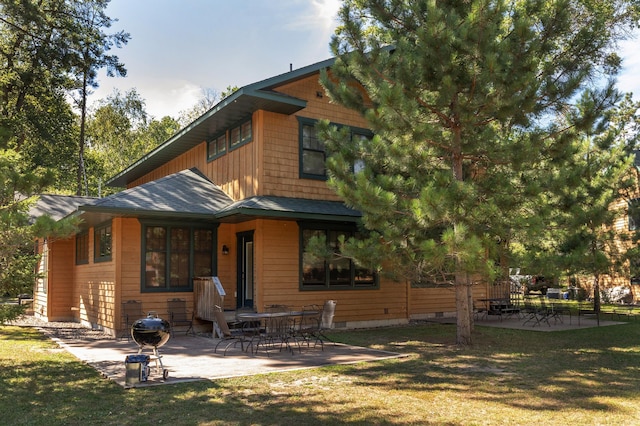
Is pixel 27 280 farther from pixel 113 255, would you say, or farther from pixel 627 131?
pixel 627 131

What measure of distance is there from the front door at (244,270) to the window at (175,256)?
729 millimetres

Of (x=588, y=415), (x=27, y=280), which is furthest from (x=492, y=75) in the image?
(x=27, y=280)

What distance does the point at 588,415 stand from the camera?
206 inches

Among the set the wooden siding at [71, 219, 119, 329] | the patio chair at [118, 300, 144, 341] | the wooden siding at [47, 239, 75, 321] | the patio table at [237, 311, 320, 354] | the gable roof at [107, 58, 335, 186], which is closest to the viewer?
the patio table at [237, 311, 320, 354]

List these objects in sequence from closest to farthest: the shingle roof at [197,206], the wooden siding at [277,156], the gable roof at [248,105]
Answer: the shingle roof at [197,206] < the gable roof at [248,105] < the wooden siding at [277,156]

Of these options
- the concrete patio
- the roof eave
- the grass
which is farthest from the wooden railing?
the grass

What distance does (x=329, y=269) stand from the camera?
43.2ft

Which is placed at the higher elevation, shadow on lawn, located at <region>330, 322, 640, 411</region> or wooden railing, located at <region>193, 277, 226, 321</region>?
wooden railing, located at <region>193, 277, 226, 321</region>

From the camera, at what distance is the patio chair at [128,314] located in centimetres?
1151

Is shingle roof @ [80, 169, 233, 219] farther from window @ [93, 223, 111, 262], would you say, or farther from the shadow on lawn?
the shadow on lawn

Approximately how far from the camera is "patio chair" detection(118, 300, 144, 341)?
1151cm

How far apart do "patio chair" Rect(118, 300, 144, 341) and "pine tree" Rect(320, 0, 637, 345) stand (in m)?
5.42

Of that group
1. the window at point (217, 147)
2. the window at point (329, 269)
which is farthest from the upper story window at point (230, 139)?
the window at point (329, 269)

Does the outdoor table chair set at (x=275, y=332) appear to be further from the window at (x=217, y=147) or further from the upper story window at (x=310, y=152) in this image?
the window at (x=217, y=147)
